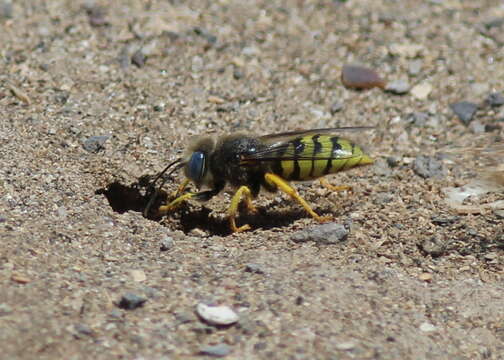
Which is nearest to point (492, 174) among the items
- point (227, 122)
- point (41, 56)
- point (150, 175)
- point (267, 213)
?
point (267, 213)

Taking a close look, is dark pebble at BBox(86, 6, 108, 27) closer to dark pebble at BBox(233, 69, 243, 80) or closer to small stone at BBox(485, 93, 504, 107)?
dark pebble at BBox(233, 69, 243, 80)

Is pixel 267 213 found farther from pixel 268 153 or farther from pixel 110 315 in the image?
pixel 110 315

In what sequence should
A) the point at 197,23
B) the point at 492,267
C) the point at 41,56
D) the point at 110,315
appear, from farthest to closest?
the point at 197,23 → the point at 41,56 → the point at 492,267 → the point at 110,315

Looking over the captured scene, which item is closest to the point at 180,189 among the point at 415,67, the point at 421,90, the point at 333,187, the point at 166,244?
the point at 166,244

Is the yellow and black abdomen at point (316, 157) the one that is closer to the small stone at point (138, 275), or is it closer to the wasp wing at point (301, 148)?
the wasp wing at point (301, 148)

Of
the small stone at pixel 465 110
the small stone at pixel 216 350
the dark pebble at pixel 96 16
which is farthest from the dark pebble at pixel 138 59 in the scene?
the small stone at pixel 216 350

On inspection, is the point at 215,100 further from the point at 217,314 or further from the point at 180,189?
the point at 217,314
